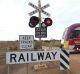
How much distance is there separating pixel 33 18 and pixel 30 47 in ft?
8.66

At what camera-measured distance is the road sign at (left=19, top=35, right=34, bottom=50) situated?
45.1 ft

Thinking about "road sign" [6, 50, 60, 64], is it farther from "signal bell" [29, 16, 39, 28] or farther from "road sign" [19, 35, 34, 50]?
"signal bell" [29, 16, 39, 28]

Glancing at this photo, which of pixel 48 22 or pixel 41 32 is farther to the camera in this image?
pixel 41 32

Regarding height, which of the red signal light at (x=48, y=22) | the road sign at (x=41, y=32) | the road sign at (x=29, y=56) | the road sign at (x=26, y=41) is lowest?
the road sign at (x=29, y=56)

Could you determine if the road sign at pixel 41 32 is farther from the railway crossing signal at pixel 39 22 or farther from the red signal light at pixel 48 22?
the red signal light at pixel 48 22

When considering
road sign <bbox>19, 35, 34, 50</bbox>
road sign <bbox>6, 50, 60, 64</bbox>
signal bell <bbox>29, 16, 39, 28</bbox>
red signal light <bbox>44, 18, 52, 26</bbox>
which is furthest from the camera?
red signal light <bbox>44, 18, 52, 26</bbox>

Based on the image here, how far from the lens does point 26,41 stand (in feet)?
45.5

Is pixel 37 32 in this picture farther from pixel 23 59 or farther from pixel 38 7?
pixel 23 59

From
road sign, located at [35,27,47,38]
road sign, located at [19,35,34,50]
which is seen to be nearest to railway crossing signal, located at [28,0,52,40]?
A: road sign, located at [35,27,47,38]

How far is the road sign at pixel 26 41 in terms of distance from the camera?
45.1ft

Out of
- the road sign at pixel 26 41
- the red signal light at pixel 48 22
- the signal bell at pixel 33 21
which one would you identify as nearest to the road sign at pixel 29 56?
the road sign at pixel 26 41

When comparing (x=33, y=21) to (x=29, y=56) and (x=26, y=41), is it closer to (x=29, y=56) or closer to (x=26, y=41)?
(x=26, y=41)

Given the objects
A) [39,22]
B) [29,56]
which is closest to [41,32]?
[39,22]

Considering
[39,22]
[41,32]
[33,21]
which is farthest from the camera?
[41,32]
